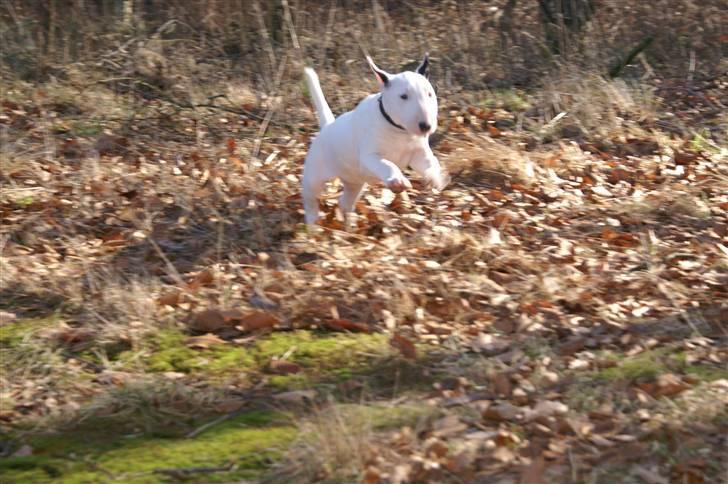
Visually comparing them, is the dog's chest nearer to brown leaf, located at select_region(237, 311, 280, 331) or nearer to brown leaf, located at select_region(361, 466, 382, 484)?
brown leaf, located at select_region(237, 311, 280, 331)

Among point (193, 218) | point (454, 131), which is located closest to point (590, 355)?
point (193, 218)

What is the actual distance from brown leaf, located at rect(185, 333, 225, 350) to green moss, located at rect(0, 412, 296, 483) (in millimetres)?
703

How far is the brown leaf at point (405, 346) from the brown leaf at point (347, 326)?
248 mm

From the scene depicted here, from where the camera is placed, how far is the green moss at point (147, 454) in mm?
3885

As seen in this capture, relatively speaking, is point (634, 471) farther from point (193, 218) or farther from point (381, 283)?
point (193, 218)

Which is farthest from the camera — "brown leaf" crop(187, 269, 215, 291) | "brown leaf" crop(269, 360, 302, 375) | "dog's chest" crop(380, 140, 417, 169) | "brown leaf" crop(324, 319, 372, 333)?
"dog's chest" crop(380, 140, 417, 169)

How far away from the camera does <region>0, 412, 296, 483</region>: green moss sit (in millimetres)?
3885

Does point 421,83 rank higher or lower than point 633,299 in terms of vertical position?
higher

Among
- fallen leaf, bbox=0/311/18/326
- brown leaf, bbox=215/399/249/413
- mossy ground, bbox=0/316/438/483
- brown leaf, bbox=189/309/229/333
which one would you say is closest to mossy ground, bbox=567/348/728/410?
mossy ground, bbox=0/316/438/483

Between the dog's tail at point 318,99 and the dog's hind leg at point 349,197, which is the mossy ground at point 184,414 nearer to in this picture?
the dog's hind leg at point 349,197

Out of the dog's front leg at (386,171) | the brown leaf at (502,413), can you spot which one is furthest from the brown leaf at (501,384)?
the dog's front leg at (386,171)

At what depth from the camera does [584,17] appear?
11.2 metres

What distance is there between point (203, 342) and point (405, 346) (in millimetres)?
923

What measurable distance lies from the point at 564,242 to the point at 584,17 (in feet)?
18.8
